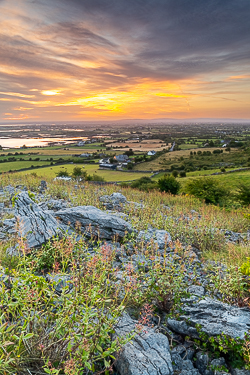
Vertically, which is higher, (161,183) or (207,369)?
(207,369)

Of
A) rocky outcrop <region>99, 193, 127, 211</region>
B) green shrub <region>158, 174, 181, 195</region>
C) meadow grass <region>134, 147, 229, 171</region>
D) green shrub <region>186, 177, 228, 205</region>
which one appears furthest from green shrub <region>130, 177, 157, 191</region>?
meadow grass <region>134, 147, 229, 171</region>

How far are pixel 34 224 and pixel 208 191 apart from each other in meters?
24.4

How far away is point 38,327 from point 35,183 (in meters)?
14.0

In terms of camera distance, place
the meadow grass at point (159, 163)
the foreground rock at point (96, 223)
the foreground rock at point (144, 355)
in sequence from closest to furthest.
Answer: the foreground rock at point (144, 355) → the foreground rock at point (96, 223) → the meadow grass at point (159, 163)

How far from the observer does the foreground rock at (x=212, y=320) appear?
11.1 ft

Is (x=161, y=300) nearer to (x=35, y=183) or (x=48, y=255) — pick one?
(x=48, y=255)

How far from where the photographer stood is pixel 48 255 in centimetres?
519

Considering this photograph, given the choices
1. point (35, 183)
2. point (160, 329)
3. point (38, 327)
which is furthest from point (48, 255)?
point (35, 183)

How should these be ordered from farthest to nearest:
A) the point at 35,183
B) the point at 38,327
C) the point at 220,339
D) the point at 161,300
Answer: the point at 35,183, the point at 161,300, the point at 220,339, the point at 38,327

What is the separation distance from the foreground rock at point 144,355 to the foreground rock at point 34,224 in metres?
3.02

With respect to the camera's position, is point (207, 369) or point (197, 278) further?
point (197, 278)

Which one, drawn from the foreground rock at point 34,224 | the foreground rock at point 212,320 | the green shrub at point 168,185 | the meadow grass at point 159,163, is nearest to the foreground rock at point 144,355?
the foreground rock at point 212,320

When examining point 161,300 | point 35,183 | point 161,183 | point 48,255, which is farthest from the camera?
point 161,183

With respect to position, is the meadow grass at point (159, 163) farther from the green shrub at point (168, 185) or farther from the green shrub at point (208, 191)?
the green shrub at point (208, 191)
